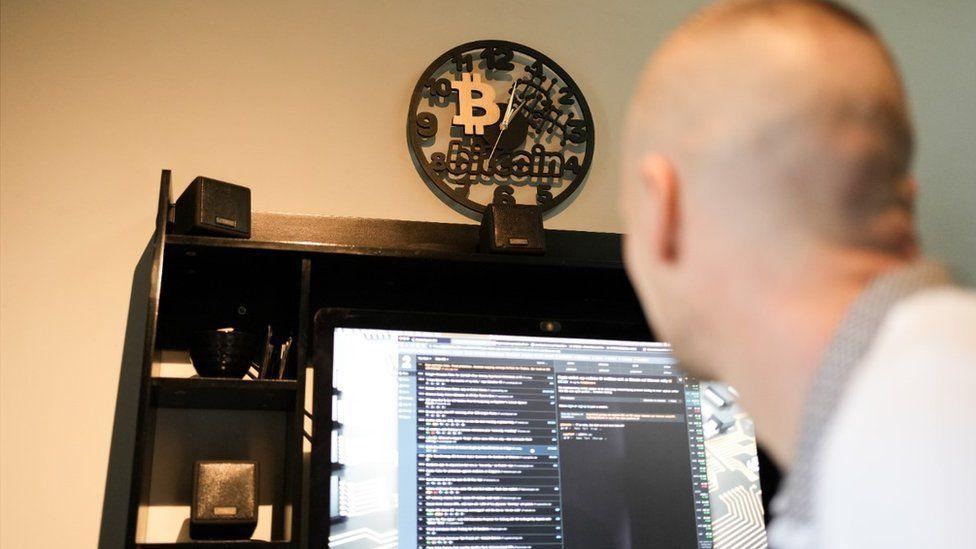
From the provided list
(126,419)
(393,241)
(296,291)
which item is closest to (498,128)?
(393,241)

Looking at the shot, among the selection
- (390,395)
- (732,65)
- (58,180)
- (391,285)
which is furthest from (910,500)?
(58,180)

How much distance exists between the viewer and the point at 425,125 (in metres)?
2.06

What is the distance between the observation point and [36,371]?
1.75 m

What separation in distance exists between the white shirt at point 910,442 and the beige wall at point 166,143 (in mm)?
1474

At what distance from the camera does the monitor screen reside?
1.56 meters

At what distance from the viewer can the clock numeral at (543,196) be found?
2.07 m

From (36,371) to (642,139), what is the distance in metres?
1.40

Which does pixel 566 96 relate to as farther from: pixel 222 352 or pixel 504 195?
pixel 222 352

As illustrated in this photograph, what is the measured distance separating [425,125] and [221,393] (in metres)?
0.71

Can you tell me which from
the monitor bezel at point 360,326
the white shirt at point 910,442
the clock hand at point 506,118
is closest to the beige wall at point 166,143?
the clock hand at point 506,118

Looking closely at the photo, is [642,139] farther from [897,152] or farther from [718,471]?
[718,471]

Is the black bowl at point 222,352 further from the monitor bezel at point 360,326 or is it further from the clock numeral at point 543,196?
the clock numeral at point 543,196

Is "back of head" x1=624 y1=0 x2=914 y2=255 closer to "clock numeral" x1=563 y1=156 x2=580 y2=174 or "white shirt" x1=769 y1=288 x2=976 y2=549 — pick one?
"white shirt" x1=769 y1=288 x2=976 y2=549

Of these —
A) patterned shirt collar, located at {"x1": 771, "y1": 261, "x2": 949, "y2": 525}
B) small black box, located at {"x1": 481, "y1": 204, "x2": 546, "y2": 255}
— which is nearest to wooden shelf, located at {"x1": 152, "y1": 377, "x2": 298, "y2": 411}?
small black box, located at {"x1": 481, "y1": 204, "x2": 546, "y2": 255}
